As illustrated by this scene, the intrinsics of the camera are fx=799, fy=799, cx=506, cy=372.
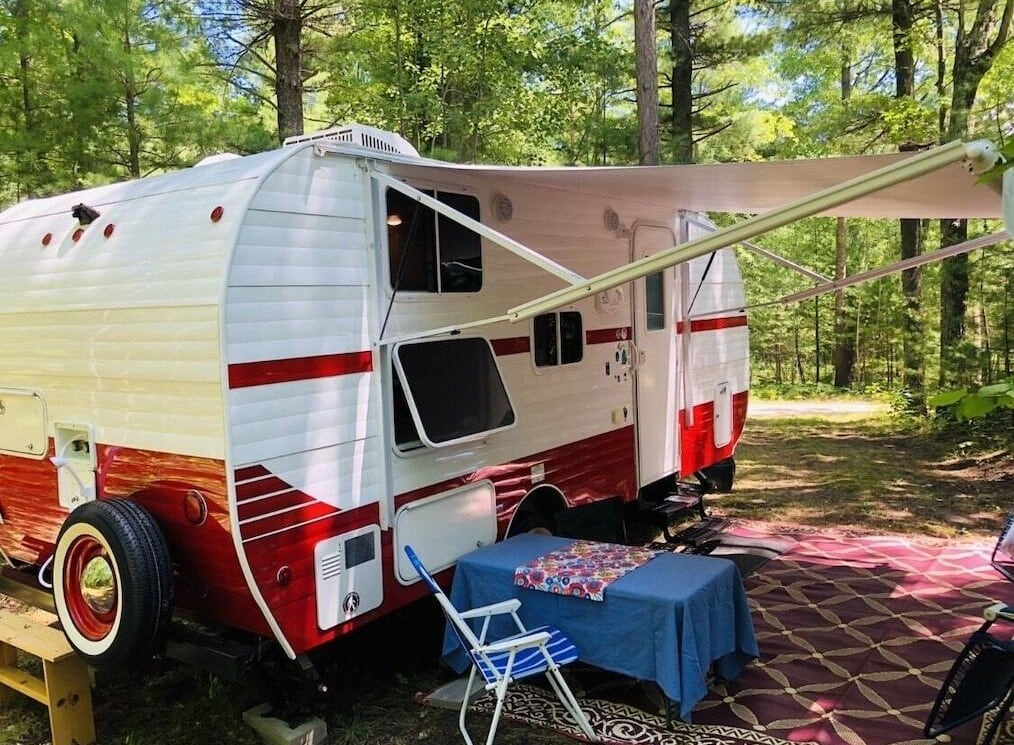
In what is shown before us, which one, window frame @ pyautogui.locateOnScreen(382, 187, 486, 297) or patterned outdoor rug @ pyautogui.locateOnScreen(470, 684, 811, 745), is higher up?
window frame @ pyautogui.locateOnScreen(382, 187, 486, 297)

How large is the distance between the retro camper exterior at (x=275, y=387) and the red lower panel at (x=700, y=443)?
6.13 ft

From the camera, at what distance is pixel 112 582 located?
3227 millimetres

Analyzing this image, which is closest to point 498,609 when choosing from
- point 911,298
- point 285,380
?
point 285,380

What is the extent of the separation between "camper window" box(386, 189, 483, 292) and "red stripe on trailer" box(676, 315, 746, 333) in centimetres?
270

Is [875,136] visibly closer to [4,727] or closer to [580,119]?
[580,119]

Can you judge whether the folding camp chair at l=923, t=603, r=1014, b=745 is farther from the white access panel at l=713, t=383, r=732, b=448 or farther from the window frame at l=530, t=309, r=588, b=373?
the white access panel at l=713, t=383, r=732, b=448

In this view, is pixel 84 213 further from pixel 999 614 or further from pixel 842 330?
pixel 842 330

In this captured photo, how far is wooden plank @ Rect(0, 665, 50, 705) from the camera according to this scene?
3.76 metres

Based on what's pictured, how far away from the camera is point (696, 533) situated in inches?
245

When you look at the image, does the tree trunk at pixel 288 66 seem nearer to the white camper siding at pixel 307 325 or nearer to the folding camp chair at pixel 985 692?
the white camper siding at pixel 307 325

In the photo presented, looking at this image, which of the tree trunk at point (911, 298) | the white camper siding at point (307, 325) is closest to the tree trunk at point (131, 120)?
the white camper siding at point (307, 325)

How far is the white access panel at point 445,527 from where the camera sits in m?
3.72

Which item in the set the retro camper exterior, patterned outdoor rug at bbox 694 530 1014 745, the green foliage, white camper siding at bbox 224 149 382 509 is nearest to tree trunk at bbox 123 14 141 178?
the retro camper exterior

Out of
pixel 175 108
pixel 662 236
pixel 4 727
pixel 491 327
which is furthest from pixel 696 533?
pixel 175 108
